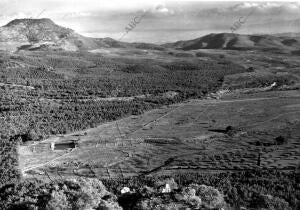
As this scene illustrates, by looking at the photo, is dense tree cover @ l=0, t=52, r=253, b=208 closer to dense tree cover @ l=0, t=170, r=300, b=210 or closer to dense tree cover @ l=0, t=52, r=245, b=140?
dense tree cover @ l=0, t=52, r=245, b=140

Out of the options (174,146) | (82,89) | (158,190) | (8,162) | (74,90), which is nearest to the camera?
(158,190)

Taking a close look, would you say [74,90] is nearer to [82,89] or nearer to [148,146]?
[82,89]

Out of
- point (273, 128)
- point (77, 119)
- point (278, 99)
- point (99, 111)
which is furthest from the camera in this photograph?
point (278, 99)

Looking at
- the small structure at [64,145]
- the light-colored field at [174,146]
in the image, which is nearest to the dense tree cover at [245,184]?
the light-colored field at [174,146]

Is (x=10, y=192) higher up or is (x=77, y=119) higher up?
(x=10, y=192)

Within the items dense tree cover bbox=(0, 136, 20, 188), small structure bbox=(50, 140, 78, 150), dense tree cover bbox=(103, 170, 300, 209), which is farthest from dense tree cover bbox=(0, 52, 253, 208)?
dense tree cover bbox=(103, 170, 300, 209)

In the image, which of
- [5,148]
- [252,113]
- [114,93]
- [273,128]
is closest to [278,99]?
[252,113]

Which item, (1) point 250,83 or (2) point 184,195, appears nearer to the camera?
(2) point 184,195

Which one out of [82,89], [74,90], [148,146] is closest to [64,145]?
[148,146]

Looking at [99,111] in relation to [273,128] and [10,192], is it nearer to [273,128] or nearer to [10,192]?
[273,128]
